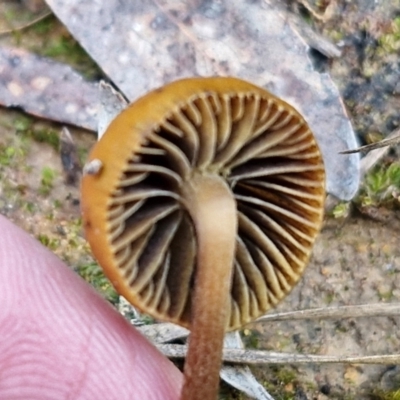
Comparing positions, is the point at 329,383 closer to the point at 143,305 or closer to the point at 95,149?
the point at 143,305

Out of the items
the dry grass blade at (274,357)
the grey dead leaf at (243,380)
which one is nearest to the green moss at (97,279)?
the dry grass blade at (274,357)

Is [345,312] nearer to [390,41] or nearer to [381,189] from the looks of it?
[381,189]

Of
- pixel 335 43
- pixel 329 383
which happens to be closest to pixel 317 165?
pixel 329 383

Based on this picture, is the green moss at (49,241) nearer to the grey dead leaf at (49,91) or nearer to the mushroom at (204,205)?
the grey dead leaf at (49,91)

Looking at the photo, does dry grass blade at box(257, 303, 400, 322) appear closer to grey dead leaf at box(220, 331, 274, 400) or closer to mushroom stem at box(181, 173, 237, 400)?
grey dead leaf at box(220, 331, 274, 400)

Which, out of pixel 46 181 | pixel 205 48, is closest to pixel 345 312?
pixel 205 48
